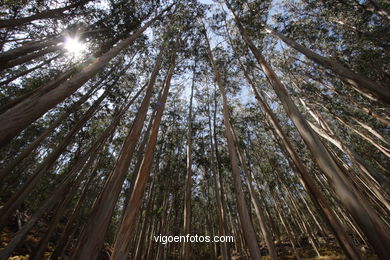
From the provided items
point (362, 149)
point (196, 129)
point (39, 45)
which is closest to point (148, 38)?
point (39, 45)

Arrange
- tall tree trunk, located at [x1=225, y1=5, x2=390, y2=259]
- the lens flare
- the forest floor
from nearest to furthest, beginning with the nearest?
tall tree trunk, located at [x1=225, y1=5, x2=390, y2=259]
the lens flare
the forest floor

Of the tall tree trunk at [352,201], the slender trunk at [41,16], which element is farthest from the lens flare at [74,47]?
the tall tree trunk at [352,201]

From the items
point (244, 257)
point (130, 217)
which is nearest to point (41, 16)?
point (130, 217)

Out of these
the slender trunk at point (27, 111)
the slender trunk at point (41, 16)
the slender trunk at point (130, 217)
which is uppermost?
the slender trunk at point (41, 16)

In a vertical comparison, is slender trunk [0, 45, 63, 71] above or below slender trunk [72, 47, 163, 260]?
above

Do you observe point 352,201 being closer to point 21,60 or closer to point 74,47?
point 21,60

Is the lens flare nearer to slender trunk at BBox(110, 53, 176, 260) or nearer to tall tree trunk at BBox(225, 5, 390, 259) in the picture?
slender trunk at BBox(110, 53, 176, 260)

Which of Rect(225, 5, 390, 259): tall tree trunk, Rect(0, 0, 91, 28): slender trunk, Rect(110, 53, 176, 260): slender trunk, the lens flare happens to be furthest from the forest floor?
Rect(225, 5, 390, 259): tall tree trunk

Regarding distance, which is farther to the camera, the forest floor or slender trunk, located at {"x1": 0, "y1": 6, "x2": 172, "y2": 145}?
the forest floor

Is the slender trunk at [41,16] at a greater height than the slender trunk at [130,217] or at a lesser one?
greater

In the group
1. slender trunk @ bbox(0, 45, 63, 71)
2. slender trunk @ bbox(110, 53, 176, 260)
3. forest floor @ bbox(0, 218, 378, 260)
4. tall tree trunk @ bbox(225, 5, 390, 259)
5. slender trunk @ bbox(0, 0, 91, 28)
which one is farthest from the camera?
forest floor @ bbox(0, 218, 378, 260)

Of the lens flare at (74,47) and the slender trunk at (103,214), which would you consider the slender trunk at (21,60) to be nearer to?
the lens flare at (74,47)

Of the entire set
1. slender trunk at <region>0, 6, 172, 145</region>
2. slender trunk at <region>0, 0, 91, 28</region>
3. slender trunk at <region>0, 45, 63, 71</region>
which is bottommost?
slender trunk at <region>0, 6, 172, 145</region>

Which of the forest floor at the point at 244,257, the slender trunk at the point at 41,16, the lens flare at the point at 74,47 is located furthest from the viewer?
the forest floor at the point at 244,257
